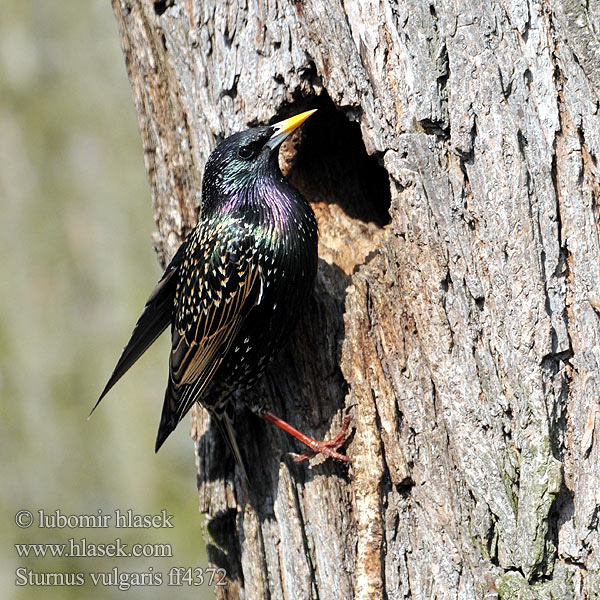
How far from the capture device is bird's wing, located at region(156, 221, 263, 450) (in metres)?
3.42

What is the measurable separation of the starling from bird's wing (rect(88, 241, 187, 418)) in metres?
0.02

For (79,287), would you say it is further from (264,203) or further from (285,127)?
(285,127)

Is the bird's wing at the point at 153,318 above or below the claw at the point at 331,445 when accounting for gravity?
above

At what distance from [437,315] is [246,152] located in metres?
1.04

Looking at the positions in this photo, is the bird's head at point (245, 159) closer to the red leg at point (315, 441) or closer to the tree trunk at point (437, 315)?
the tree trunk at point (437, 315)

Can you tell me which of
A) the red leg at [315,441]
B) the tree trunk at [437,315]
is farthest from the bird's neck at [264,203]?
the red leg at [315,441]

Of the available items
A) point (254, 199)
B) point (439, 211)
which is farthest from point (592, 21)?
point (254, 199)

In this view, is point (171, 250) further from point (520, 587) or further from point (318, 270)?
point (520, 587)

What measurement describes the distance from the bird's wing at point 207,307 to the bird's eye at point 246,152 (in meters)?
0.30

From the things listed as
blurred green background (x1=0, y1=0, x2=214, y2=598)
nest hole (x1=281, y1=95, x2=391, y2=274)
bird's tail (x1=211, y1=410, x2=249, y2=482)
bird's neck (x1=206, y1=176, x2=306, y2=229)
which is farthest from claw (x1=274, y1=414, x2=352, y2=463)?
blurred green background (x1=0, y1=0, x2=214, y2=598)

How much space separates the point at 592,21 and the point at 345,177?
4.83 feet

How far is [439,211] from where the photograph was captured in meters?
3.07

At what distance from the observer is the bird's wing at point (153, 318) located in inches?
145

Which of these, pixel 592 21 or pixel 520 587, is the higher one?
pixel 592 21
